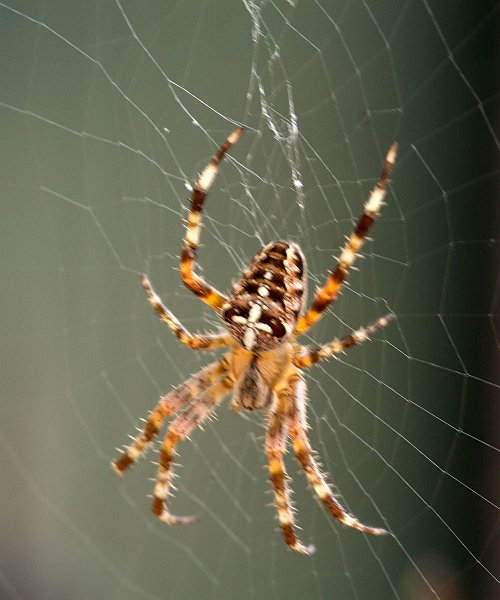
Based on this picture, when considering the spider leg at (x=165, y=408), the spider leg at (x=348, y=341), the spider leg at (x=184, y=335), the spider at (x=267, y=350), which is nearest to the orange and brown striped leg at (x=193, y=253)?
the spider at (x=267, y=350)

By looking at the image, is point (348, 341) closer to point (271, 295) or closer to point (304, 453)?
point (271, 295)

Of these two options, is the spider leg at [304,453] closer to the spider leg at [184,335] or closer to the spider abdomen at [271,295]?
the spider leg at [184,335]

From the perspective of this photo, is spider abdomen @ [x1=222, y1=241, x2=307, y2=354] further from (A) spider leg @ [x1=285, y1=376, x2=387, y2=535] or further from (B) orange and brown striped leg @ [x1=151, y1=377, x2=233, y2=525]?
(B) orange and brown striped leg @ [x1=151, y1=377, x2=233, y2=525]

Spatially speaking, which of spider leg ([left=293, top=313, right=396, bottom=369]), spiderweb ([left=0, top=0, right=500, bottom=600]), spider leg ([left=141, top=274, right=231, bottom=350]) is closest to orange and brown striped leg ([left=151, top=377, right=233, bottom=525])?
spider leg ([left=141, top=274, right=231, bottom=350])

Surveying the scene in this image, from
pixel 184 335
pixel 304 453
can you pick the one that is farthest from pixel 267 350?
pixel 304 453

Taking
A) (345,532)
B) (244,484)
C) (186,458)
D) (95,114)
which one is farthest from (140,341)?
(345,532)

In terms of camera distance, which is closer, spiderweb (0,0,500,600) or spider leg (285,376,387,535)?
spider leg (285,376,387,535)
